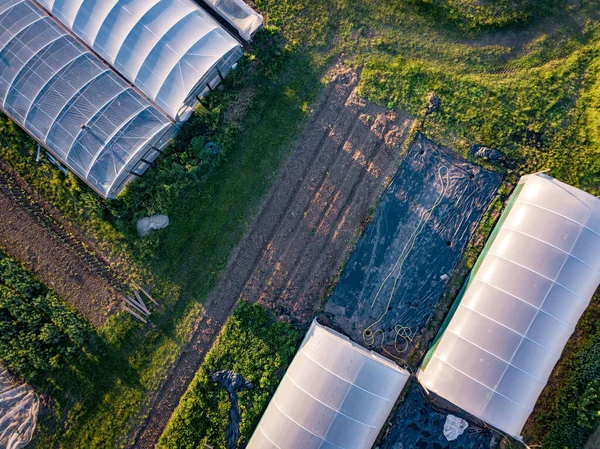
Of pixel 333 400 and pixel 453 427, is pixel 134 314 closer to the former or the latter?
pixel 333 400

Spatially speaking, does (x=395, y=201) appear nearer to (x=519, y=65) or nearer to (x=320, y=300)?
(x=320, y=300)

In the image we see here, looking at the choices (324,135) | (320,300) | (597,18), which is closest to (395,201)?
(324,135)

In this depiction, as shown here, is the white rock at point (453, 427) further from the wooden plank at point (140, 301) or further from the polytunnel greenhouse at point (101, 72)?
the polytunnel greenhouse at point (101, 72)

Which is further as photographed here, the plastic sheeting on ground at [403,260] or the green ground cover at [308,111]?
the plastic sheeting on ground at [403,260]

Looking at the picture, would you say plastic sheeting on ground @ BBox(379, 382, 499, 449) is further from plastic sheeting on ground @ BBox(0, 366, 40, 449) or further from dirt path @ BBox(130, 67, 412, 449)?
plastic sheeting on ground @ BBox(0, 366, 40, 449)

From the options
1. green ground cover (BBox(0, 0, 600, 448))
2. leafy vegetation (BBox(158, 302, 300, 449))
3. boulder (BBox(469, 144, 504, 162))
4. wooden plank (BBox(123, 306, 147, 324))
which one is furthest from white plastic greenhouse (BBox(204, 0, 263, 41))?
wooden plank (BBox(123, 306, 147, 324))

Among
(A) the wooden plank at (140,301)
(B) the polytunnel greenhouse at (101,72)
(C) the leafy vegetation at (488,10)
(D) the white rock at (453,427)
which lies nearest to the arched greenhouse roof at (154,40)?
(B) the polytunnel greenhouse at (101,72)

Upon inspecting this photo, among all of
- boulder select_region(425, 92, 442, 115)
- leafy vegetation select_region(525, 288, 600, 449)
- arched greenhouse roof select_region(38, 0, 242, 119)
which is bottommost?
leafy vegetation select_region(525, 288, 600, 449)
